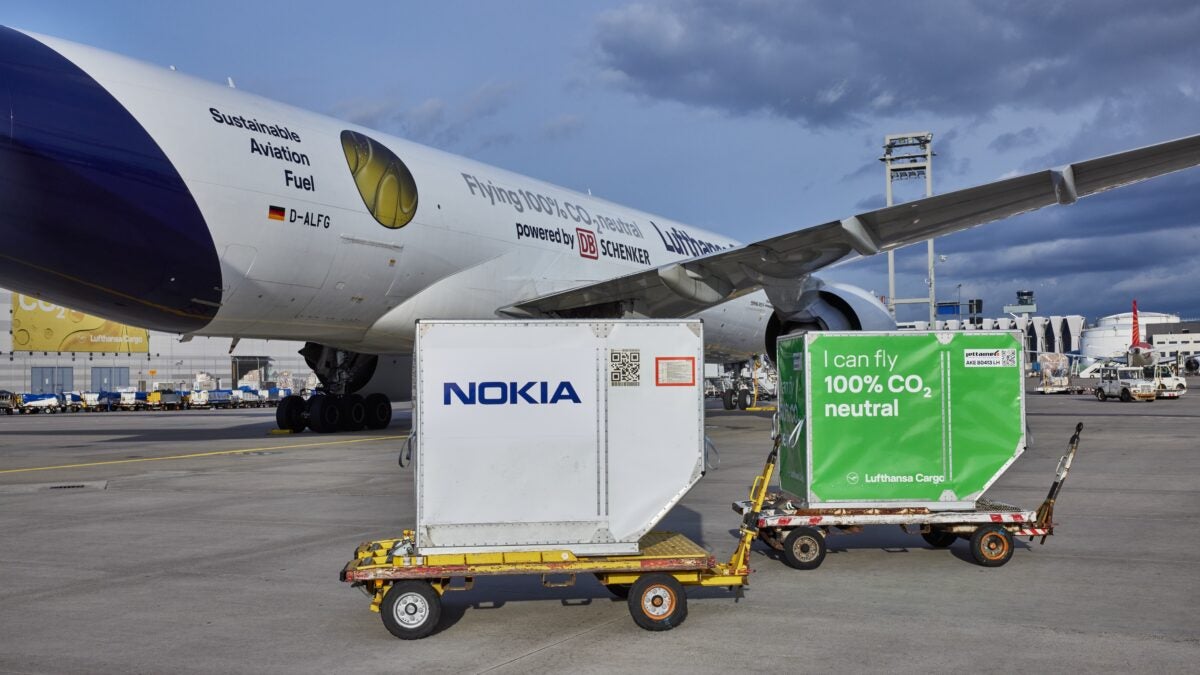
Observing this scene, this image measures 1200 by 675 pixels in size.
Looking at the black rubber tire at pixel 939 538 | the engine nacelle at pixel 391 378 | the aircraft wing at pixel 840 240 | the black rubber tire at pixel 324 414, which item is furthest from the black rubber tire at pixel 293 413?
the black rubber tire at pixel 939 538

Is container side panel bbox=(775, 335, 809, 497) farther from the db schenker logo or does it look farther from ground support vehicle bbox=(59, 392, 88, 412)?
ground support vehicle bbox=(59, 392, 88, 412)

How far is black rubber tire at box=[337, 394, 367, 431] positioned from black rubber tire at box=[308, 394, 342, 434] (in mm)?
141

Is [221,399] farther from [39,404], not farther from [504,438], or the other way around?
[504,438]

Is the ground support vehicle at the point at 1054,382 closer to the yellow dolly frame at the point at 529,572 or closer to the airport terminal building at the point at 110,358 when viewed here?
the airport terminal building at the point at 110,358

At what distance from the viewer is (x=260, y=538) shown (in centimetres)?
937

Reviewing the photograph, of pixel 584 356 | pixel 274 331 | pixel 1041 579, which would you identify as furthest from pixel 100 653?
pixel 274 331

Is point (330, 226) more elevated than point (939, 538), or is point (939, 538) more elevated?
point (330, 226)

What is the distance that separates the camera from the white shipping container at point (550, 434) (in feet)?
21.0

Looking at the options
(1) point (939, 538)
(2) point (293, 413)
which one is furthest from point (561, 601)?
(2) point (293, 413)

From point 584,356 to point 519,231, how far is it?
14092mm

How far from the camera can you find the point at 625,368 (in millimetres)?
6582

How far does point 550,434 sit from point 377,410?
18601 mm

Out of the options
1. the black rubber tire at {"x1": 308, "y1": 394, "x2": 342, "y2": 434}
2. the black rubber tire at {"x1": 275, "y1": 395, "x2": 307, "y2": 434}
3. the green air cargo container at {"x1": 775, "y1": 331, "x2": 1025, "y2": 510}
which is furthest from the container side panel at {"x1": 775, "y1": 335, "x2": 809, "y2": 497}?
the black rubber tire at {"x1": 275, "y1": 395, "x2": 307, "y2": 434}

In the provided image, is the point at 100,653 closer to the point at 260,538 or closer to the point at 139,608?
the point at 139,608
